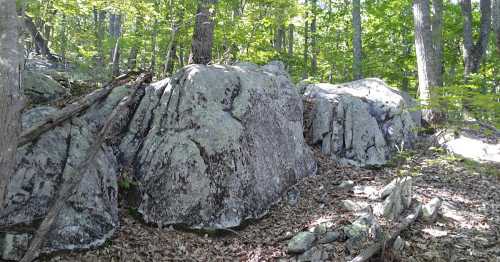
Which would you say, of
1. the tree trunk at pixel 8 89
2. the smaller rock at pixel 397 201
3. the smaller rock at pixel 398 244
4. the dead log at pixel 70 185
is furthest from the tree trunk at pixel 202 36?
the smaller rock at pixel 398 244

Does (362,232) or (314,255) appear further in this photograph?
(362,232)

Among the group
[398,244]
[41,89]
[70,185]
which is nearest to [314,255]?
[398,244]

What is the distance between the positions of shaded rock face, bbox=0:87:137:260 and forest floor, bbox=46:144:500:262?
277 millimetres

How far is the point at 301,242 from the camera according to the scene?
561 cm

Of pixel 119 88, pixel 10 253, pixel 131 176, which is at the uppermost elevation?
pixel 119 88

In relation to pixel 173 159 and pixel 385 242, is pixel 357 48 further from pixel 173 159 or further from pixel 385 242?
pixel 385 242

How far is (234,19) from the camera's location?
35.2 ft

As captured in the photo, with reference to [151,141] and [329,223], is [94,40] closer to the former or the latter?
[151,141]

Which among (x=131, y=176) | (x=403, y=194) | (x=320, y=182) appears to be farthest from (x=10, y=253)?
(x=403, y=194)

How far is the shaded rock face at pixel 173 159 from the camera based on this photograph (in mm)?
5371

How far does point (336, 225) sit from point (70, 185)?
14.0ft

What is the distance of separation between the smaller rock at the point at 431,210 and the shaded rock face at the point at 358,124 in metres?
2.18

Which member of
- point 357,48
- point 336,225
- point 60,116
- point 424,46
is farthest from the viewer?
point 357,48

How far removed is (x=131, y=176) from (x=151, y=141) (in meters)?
0.74
